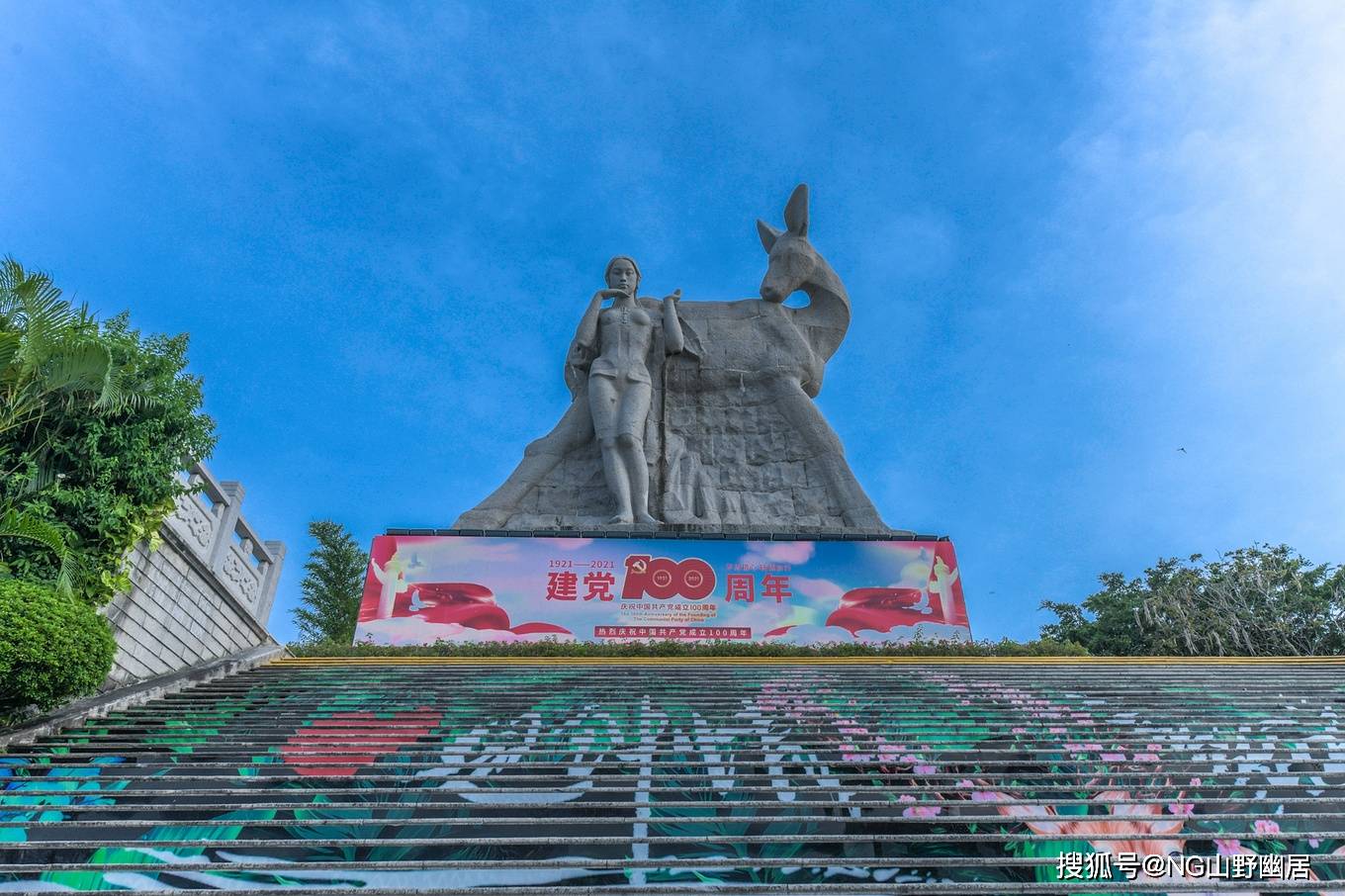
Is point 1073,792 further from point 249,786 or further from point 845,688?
point 249,786

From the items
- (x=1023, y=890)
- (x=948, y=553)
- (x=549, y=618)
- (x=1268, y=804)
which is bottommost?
(x=1023, y=890)

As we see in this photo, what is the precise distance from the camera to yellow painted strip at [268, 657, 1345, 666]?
274 inches

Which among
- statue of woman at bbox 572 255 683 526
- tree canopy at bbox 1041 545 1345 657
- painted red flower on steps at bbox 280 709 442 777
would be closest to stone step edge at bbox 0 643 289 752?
painted red flower on steps at bbox 280 709 442 777

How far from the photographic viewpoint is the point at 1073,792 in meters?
3.73

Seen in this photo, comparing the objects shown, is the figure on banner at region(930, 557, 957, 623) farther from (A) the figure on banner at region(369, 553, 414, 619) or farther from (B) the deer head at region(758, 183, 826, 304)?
(A) the figure on banner at region(369, 553, 414, 619)

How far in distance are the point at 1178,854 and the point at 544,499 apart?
827 cm

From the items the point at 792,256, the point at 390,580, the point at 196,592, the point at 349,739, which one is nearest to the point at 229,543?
the point at 196,592

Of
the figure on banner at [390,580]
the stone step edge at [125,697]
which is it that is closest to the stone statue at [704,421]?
the figure on banner at [390,580]

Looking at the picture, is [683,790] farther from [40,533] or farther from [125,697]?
[40,533]

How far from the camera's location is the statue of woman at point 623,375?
400 inches

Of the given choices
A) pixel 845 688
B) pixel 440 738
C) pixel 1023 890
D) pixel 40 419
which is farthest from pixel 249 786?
pixel 40 419

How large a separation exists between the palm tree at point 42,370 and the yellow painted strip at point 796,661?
2438 mm

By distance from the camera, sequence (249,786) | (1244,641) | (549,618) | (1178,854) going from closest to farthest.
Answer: (1178,854) → (249,786) → (549,618) → (1244,641)

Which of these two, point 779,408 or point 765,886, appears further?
point 779,408
